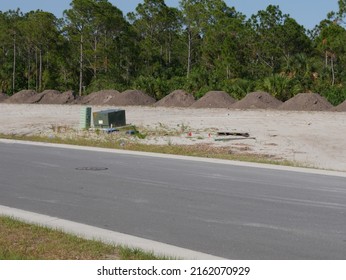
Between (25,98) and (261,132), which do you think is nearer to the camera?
(261,132)

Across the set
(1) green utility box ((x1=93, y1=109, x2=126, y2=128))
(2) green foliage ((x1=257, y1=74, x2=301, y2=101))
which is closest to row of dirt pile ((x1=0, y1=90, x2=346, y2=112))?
(2) green foliage ((x1=257, y1=74, x2=301, y2=101))

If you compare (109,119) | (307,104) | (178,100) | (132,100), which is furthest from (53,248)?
(132,100)

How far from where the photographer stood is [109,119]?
26.9m

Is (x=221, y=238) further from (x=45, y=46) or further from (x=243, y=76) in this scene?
(x=45, y=46)

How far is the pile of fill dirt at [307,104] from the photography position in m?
40.8

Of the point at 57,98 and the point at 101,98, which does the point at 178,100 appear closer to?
the point at 101,98

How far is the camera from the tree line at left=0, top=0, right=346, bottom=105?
5381 centimetres

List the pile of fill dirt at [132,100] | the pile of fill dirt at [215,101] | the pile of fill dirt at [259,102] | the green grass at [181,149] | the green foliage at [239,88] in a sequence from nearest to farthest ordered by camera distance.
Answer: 1. the green grass at [181,149]
2. the pile of fill dirt at [259,102]
3. the pile of fill dirt at [215,101]
4. the pile of fill dirt at [132,100]
5. the green foliage at [239,88]

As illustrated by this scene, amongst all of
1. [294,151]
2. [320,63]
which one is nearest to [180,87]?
[320,63]

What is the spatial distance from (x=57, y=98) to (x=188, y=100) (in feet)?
51.4

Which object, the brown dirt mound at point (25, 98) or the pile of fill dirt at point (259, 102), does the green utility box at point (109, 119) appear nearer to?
the pile of fill dirt at point (259, 102)

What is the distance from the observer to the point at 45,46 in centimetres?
7138

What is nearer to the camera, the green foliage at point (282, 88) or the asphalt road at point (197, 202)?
the asphalt road at point (197, 202)

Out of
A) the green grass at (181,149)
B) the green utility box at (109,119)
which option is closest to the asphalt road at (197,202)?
the green grass at (181,149)
